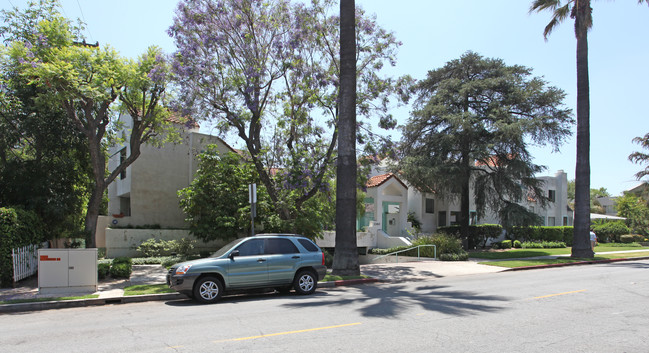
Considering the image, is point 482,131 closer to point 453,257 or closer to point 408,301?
point 453,257

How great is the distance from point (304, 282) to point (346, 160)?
5.61 meters

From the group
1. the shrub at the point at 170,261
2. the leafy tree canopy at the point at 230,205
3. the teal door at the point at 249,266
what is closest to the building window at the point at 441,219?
the leafy tree canopy at the point at 230,205

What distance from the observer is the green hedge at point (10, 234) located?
12.4 meters

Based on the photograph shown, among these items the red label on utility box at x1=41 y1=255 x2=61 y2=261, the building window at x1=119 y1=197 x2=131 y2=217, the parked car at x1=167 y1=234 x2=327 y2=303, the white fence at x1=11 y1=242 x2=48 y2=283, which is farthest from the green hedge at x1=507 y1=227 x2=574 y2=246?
the red label on utility box at x1=41 y1=255 x2=61 y2=261

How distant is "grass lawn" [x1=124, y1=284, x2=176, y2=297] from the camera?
11617 millimetres

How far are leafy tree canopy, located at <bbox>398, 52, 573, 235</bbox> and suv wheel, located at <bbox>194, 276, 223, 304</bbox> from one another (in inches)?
738

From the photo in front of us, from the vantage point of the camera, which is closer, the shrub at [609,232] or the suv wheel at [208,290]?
the suv wheel at [208,290]

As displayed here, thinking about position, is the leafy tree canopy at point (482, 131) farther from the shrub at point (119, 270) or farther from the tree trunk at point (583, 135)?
the shrub at point (119, 270)

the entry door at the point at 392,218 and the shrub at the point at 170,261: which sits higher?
the entry door at the point at 392,218

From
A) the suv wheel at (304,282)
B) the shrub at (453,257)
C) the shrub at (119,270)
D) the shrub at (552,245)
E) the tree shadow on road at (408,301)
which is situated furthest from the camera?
the shrub at (552,245)

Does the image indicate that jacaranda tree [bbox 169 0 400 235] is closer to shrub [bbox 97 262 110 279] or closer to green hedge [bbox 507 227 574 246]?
shrub [bbox 97 262 110 279]

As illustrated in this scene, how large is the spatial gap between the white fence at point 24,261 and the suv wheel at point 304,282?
817 cm

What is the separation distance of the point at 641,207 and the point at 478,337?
5812 cm

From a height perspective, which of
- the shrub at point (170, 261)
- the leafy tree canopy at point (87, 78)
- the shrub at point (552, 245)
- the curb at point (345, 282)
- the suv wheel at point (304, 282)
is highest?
the leafy tree canopy at point (87, 78)
